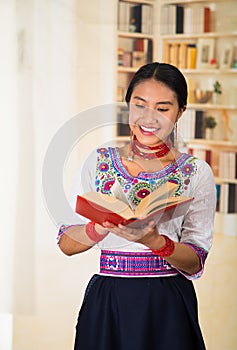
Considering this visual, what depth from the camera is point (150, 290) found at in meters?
1.55

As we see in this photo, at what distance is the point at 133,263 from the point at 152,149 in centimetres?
27

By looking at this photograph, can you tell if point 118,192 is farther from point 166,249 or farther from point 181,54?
point 181,54

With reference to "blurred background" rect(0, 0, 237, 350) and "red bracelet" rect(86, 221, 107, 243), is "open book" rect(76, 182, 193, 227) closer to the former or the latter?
"red bracelet" rect(86, 221, 107, 243)

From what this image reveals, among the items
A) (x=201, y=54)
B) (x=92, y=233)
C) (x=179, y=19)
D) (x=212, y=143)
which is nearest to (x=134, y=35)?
(x=179, y=19)

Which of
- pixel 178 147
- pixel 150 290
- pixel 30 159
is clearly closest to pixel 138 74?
pixel 178 147

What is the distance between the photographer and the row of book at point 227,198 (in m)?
3.86

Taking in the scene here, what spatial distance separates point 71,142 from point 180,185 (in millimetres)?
270

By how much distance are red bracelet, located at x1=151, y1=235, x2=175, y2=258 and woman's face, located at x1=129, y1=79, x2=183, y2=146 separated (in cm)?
23

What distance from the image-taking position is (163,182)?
1.56m

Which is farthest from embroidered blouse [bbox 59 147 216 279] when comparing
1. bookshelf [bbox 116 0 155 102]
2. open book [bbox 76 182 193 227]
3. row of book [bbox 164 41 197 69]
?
row of book [bbox 164 41 197 69]

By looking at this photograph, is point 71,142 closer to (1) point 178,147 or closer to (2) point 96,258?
(1) point 178,147

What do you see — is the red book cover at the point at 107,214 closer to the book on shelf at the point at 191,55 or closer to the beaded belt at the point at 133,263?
the beaded belt at the point at 133,263

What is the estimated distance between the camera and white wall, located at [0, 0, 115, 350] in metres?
3.30

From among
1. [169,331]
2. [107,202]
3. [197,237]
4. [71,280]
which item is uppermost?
[107,202]
